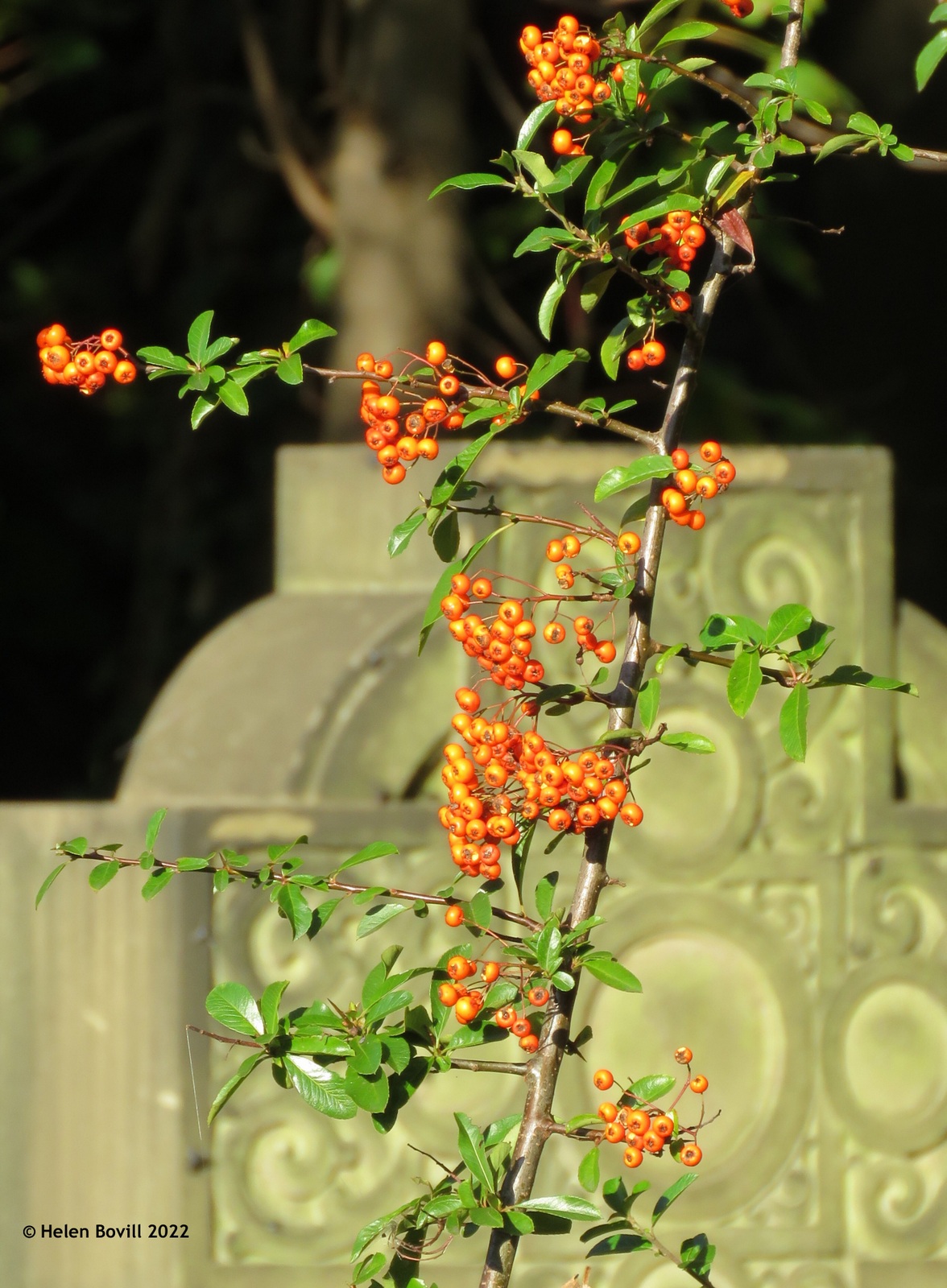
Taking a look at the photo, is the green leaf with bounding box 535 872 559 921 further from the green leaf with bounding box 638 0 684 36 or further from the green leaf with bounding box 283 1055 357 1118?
the green leaf with bounding box 638 0 684 36

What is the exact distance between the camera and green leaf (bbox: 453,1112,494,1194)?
96cm

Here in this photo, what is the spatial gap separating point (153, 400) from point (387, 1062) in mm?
3513

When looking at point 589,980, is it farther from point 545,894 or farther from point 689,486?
point 689,486

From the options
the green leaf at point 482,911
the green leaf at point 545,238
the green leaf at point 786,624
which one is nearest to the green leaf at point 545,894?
the green leaf at point 482,911

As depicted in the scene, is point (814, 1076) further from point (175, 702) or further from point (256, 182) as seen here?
point (256, 182)

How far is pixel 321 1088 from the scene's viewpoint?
93cm

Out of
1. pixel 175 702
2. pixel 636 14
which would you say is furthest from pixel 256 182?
pixel 175 702

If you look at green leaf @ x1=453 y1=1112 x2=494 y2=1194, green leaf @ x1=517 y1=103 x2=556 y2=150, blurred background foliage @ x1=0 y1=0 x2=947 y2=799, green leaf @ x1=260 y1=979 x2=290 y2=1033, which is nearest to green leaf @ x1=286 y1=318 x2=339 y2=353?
green leaf @ x1=517 y1=103 x2=556 y2=150

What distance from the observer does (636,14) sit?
3514 millimetres

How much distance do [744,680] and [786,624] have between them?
2.1 inches

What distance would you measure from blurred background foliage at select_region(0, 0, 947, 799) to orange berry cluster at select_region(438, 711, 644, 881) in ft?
6.52

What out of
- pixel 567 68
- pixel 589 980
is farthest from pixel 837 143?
pixel 589 980

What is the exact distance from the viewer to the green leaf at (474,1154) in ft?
3.16

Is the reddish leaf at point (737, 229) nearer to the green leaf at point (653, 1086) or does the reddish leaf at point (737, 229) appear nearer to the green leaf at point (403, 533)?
the green leaf at point (403, 533)
